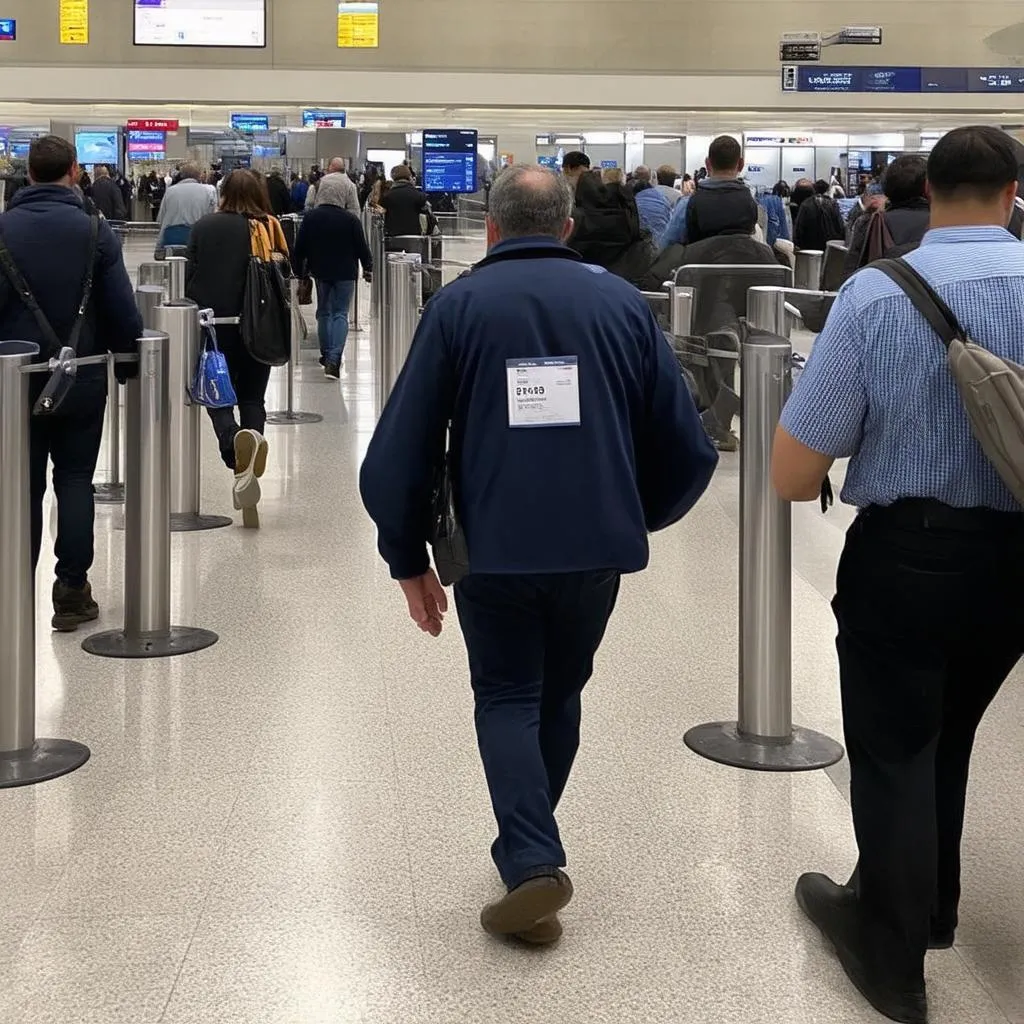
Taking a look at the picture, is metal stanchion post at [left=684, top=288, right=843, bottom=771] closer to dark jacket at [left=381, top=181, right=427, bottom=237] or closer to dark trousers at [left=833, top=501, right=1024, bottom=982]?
dark trousers at [left=833, top=501, right=1024, bottom=982]

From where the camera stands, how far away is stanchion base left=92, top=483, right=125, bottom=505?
7543mm

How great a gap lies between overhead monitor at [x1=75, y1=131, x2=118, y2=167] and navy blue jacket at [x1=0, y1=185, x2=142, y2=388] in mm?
23732

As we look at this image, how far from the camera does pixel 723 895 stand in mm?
3318

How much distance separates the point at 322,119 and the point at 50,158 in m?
23.8

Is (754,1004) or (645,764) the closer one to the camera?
(754,1004)

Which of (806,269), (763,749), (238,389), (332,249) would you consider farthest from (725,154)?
(806,269)

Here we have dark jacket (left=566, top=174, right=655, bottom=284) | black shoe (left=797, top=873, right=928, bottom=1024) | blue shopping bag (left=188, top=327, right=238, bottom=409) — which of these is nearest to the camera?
black shoe (left=797, top=873, right=928, bottom=1024)

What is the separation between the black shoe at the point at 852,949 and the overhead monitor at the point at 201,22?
971 inches

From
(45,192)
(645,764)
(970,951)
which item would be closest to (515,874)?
(970,951)

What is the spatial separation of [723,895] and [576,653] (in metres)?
0.67

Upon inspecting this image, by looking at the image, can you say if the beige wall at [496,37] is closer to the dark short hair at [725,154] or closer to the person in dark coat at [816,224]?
the person in dark coat at [816,224]

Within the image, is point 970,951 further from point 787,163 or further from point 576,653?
point 787,163

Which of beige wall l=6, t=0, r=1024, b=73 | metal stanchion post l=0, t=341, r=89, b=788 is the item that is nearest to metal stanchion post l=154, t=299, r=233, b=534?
metal stanchion post l=0, t=341, r=89, b=788

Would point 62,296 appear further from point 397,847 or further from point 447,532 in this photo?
point 447,532
